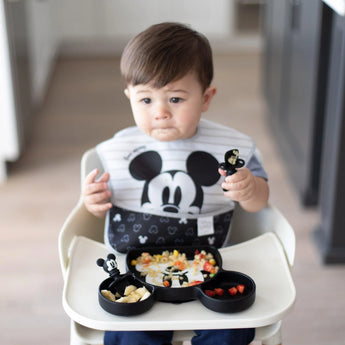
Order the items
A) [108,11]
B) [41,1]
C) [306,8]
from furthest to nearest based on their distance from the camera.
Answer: [108,11], [41,1], [306,8]

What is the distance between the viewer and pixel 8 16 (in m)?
2.25

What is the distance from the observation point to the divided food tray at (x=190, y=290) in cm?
90

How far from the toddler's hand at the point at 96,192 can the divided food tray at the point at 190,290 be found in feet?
0.37

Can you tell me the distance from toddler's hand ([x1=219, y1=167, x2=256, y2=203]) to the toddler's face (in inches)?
4.9

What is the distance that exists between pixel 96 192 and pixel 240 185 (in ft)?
0.89

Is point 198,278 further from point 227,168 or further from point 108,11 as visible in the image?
point 108,11

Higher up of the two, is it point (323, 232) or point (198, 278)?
point (198, 278)

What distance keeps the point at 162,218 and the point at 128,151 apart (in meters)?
0.15

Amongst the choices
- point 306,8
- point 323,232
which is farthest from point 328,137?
point 306,8

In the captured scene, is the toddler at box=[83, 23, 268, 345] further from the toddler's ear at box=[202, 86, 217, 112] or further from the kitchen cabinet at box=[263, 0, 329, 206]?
the kitchen cabinet at box=[263, 0, 329, 206]

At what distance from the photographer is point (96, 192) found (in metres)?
1.10

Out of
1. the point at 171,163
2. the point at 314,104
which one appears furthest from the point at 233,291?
the point at 314,104

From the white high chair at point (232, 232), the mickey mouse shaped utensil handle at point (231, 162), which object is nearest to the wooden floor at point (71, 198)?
the white high chair at point (232, 232)

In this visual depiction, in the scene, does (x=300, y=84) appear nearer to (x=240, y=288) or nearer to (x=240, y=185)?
(x=240, y=185)
